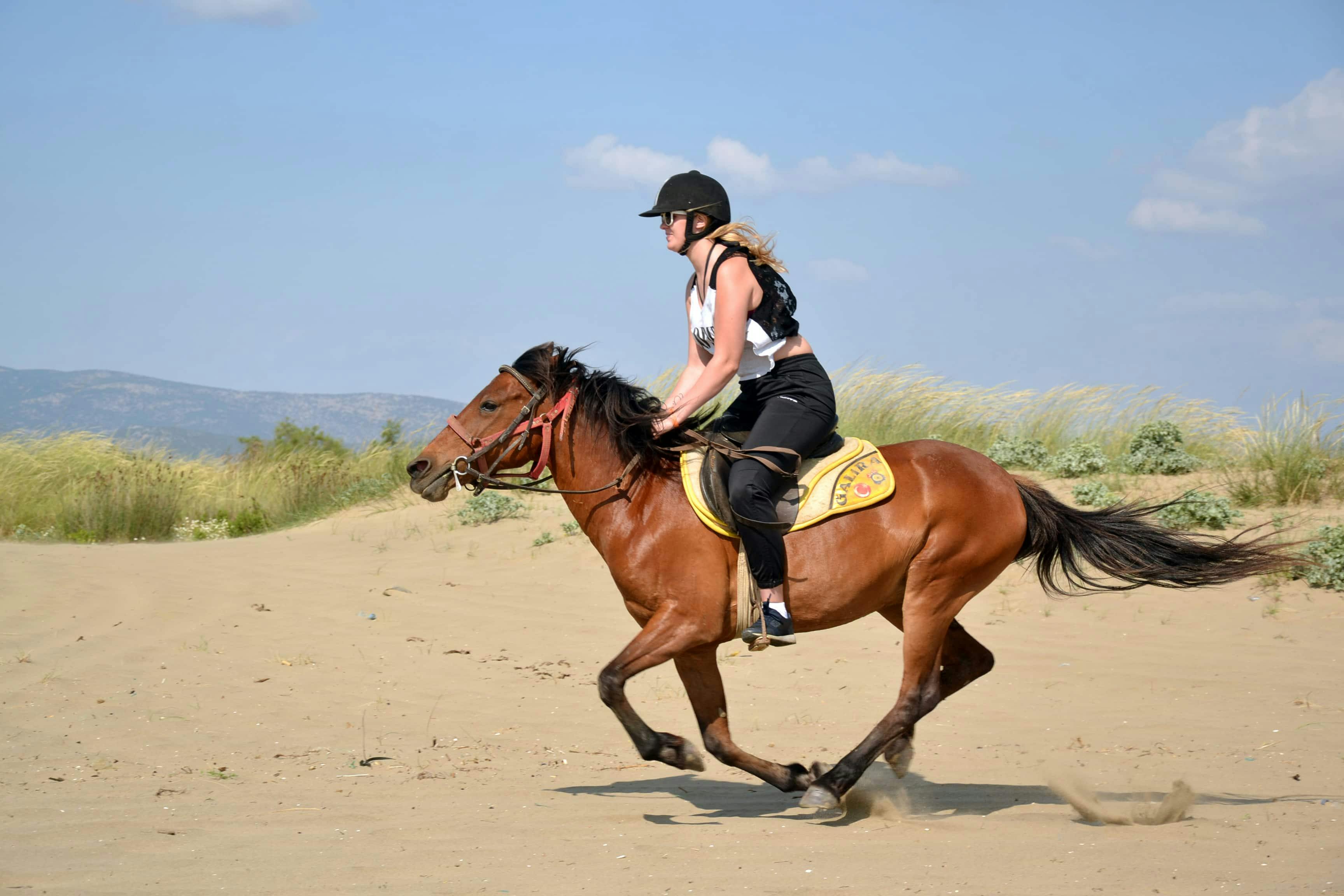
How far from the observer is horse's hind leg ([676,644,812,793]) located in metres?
5.18

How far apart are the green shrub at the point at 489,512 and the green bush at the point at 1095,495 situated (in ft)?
21.3

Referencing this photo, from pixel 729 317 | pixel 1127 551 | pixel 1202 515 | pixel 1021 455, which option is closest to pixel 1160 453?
pixel 1021 455

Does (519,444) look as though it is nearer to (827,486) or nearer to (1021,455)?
(827,486)

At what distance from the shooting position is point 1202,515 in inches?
382

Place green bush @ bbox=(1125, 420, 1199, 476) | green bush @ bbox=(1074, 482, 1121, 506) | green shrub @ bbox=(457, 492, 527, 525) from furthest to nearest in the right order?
1. green shrub @ bbox=(457, 492, 527, 525)
2. green bush @ bbox=(1125, 420, 1199, 476)
3. green bush @ bbox=(1074, 482, 1121, 506)

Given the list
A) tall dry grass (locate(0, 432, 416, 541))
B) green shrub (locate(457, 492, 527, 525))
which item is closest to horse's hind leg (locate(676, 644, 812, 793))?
green shrub (locate(457, 492, 527, 525))

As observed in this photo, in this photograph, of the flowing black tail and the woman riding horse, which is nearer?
the woman riding horse

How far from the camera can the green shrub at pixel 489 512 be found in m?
13.4

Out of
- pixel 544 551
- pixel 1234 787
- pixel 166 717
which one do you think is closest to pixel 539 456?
pixel 166 717

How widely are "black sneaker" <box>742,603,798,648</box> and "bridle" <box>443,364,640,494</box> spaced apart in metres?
0.93

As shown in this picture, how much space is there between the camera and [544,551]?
12281 mm

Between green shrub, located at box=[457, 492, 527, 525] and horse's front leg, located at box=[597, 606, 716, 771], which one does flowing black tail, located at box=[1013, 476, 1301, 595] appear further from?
green shrub, located at box=[457, 492, 527, 525]

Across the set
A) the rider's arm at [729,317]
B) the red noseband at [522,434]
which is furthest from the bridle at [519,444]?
the rider's arm at [729,317]

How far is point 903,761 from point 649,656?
1.47 m
